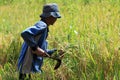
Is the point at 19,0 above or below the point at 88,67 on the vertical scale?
below

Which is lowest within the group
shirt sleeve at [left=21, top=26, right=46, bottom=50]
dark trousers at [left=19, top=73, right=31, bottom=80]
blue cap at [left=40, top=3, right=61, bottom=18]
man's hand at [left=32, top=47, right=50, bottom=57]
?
dark trousers at [left=19, top=73, right=31, bottom=80]

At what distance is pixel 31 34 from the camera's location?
3270mm

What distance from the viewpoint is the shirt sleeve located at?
325 cm

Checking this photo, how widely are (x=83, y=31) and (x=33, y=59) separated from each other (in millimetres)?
1347

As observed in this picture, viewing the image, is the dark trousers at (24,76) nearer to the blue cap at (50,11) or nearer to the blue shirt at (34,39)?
the blue shirt at (34,39)

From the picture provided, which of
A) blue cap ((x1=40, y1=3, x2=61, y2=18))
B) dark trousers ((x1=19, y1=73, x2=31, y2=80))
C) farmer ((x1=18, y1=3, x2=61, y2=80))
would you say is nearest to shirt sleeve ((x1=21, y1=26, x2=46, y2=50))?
farmer ((x1=18, y1=3, x2=61, y2=80))

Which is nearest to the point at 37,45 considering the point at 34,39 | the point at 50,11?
the point at 34,39

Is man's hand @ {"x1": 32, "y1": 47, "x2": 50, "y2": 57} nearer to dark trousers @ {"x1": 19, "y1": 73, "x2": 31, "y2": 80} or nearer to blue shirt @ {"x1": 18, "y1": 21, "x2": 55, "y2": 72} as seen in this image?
blue shirt @ {"x1": 18, "y1": 21, "x2": 55, "y2": 72}

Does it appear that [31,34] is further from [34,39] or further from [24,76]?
[24,76]

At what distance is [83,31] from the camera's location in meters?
4.71

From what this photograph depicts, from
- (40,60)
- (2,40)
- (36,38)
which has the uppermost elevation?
(36,38)

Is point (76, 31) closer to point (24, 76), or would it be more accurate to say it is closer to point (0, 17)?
point (24, 76)

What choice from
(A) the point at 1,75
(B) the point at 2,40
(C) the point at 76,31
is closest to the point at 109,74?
Answer: (A) the point at 1,75

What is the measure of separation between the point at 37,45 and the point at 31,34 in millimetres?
133
